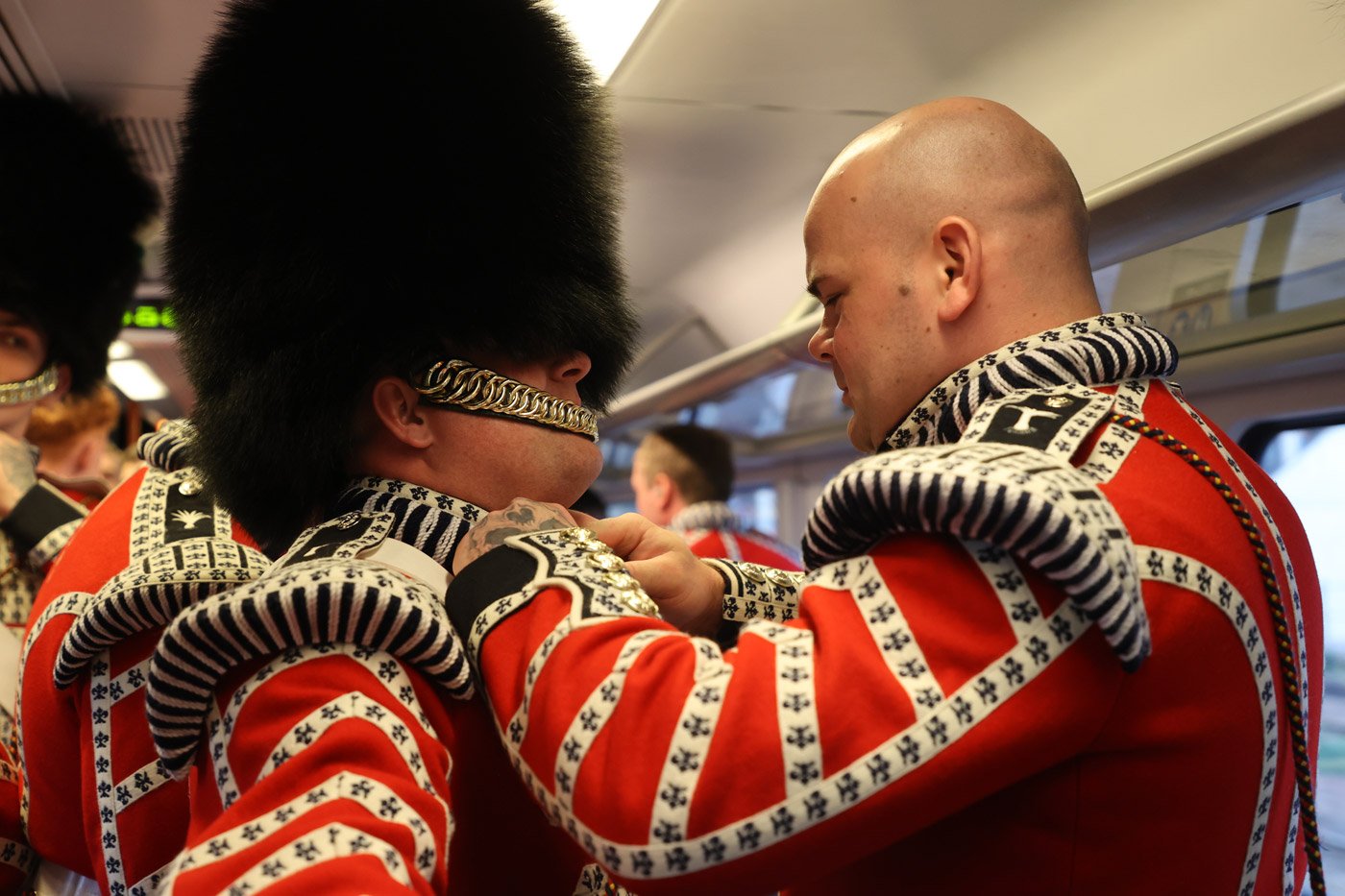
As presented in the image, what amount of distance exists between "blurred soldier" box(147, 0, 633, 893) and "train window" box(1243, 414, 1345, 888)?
7.23 feet

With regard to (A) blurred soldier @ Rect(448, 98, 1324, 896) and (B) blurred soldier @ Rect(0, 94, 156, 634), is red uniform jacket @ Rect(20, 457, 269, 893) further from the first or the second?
(B) blurred soldier @ Rect(0, 94, 156, 634)

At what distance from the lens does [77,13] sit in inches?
89.5

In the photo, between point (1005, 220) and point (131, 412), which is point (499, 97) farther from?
point (131, 412)

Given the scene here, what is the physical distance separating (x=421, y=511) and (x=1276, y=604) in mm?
976

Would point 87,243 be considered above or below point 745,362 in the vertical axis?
below

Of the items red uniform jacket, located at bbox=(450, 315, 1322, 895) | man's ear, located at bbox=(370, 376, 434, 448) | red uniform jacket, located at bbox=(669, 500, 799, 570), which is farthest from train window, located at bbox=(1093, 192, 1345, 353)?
red uniform jacket, located at bbox=(669, 500, 799, 570)

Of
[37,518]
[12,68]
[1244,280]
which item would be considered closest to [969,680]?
[37,518]

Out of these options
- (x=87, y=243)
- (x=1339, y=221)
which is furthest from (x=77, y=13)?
(x=1339, y=221)

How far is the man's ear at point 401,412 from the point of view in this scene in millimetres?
1318

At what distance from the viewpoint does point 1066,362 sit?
117 cm

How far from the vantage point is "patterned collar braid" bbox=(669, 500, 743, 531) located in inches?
189

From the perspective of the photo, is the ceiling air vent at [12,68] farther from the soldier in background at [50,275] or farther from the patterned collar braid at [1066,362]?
the patterned collar braid at [1066,362]

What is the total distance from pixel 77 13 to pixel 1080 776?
97.3 inches

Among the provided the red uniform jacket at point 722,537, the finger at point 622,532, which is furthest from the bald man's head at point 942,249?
the red uniform jacket at point 722,537
